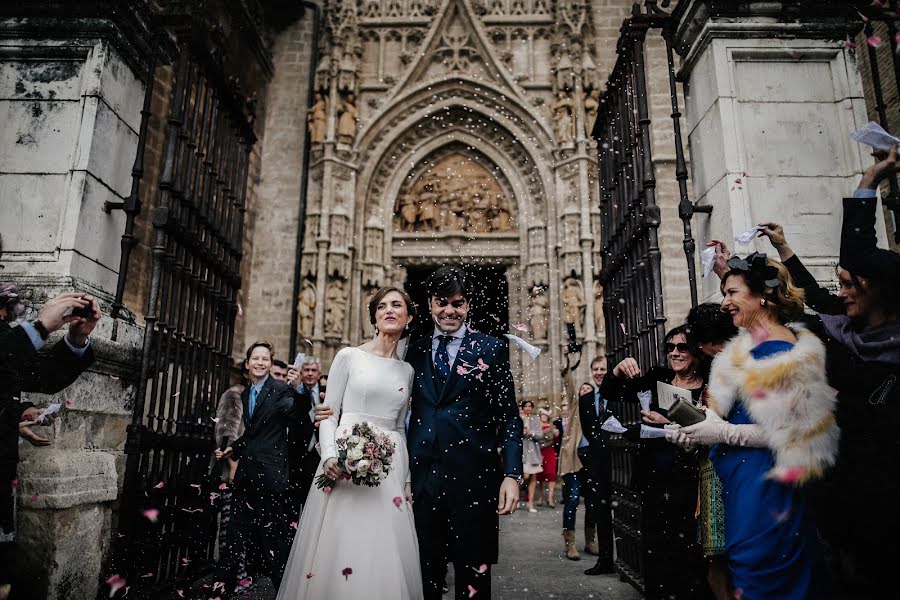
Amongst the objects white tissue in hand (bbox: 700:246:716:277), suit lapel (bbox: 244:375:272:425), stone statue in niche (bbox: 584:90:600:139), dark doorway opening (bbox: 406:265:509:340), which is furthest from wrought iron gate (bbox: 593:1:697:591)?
dark doorway opening (bbox: 406:265:509:340)

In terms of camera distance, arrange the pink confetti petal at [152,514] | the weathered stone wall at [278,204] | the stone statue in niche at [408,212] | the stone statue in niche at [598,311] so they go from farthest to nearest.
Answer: the stone statue in niche at [408,212], the weathered stone wall at [278,204], the stone statue in niche at [598,311], the pink confetti petal at [152,514]

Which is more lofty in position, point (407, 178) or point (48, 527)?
point (407, 178)

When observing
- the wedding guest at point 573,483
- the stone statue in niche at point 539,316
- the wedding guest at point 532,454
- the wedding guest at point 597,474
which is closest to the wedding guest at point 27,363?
the wedding guest at point 597,474

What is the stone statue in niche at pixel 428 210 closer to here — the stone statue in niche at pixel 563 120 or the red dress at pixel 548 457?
the stone statue in niche at pixel 563 120

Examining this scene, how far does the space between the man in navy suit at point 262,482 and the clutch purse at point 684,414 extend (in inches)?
117

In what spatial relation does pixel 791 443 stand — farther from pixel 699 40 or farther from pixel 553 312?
pixel 553 312

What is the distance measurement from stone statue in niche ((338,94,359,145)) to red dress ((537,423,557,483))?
7.45 meters

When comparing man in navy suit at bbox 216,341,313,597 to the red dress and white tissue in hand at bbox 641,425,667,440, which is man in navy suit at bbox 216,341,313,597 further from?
the red dress

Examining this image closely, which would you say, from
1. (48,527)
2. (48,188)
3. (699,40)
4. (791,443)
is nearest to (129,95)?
(48,188)

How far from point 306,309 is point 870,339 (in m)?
10.6

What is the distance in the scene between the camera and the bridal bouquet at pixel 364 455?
2549 mm

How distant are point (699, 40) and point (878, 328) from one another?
2701 millimetres

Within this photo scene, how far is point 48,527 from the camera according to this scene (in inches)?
124

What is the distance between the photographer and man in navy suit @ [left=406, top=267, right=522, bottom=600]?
2623 mm
